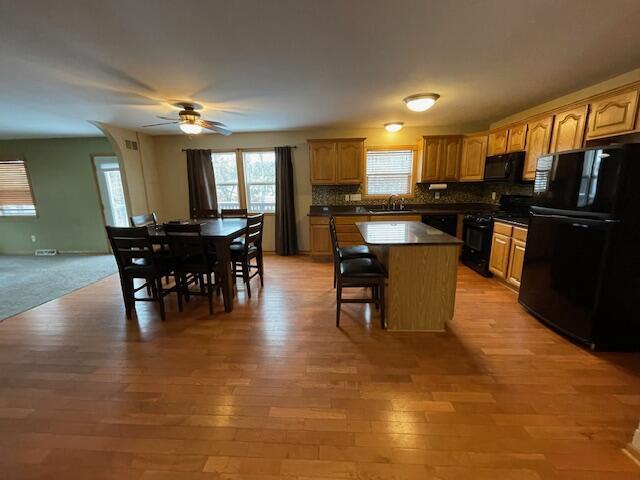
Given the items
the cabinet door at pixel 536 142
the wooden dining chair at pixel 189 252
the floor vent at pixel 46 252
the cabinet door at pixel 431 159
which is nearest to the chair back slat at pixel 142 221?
the wooden dining chair at pixel 189 252

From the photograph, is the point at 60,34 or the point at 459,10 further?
the point at 60,34

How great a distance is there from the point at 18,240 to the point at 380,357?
7621mm

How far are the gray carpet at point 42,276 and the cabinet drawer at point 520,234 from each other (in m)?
5.67

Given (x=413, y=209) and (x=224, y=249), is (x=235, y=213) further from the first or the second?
(x=413, y=209)

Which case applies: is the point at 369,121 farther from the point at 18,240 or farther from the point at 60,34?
the point at 18,240

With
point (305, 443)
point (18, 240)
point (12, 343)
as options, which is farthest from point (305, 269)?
point (18, 240)

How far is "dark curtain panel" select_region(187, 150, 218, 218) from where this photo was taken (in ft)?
16.0

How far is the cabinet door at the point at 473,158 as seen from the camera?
4.06 metres

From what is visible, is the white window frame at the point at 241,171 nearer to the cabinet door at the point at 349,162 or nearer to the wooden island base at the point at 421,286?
the cabinet door at the point at 349,162

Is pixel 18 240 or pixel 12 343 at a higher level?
pixel 18 240

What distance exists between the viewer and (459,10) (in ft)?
4.80

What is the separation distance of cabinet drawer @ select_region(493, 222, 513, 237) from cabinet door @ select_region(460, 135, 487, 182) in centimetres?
109

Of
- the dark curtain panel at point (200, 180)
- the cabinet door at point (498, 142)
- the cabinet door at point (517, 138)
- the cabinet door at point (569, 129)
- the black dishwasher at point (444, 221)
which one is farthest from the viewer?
the dark curtain panel at point (200, 180)

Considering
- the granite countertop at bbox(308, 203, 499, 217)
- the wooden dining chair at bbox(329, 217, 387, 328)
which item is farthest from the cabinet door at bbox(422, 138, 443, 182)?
the wooden dining chair at bbox(329, 217, 387, 328)
